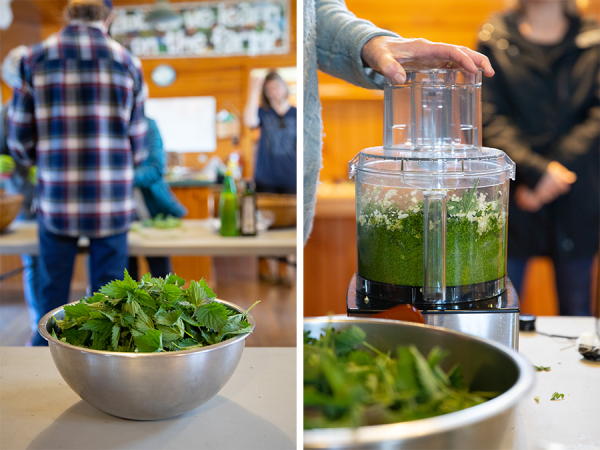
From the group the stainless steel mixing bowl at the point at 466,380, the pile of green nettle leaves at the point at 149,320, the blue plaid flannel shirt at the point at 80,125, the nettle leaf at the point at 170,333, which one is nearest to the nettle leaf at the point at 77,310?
the pile of green nettle leaves at the point at 149,320

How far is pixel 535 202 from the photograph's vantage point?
2.01m

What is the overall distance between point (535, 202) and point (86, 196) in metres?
1.51

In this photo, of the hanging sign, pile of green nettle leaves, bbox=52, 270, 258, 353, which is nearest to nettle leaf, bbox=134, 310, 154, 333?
pile of green nettle leaves, bbox=52, 270, 258, 353

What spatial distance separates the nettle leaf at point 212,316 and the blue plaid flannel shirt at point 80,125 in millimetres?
1347

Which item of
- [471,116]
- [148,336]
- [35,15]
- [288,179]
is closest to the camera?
[148,336]

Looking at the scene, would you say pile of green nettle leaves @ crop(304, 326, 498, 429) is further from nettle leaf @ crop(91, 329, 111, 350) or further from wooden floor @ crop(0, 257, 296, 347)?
wooden floor @ crop(0, 257, 296, 347)

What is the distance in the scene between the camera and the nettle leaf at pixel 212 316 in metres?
0.70

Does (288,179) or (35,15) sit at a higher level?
(35,15)

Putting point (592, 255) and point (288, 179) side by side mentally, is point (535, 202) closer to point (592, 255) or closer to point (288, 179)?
point (592, 255)

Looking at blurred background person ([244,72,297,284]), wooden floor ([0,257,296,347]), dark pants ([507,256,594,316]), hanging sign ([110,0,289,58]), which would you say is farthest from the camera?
hanging sign ([110,0,289,58])

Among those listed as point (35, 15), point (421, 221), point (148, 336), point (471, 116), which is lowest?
point (148, 336)

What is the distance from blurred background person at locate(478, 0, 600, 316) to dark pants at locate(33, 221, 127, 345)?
51.8 inches

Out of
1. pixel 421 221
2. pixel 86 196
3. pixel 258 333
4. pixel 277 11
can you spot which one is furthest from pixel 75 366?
pixel 277 11

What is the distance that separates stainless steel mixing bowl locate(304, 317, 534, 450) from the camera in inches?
14.8
